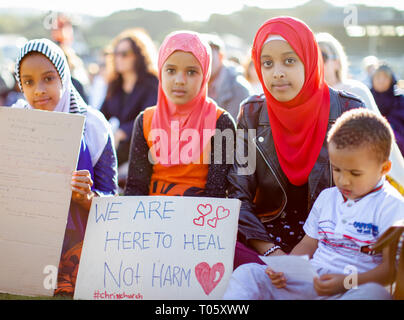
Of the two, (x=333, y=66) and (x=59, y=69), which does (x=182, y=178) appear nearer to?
(x=59, y=69)

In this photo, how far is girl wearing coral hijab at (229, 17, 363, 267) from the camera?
298 cm

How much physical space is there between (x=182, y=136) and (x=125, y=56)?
2765mm

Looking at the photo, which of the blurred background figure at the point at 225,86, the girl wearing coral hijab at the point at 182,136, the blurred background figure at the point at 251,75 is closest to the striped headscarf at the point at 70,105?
the girl wearing coral hijab at the point at 182,136

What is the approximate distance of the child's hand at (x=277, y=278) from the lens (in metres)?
2.41

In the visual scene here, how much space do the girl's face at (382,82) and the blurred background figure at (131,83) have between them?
3.96 meters

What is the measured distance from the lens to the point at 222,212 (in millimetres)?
2814

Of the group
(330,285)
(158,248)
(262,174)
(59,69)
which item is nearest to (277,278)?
(330,285)

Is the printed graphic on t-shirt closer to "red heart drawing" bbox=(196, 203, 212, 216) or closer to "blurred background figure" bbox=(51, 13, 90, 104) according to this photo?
"red heart drawing" bbox=(196, 203, 212, 216)

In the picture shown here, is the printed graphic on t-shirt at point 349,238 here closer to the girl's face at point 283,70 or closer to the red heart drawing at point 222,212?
the red heart drawing at point 222,212

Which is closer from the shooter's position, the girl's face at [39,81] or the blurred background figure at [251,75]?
the girl's face at [39,81]

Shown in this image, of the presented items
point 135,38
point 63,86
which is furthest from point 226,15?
point 63,86

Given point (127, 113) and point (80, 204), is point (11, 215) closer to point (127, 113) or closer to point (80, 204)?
point (80, 204)

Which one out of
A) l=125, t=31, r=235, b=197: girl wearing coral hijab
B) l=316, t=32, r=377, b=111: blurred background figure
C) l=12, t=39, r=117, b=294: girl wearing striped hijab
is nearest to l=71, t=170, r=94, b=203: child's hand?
l=12, t=39, r=117, b=294: girl wearing striped hijab

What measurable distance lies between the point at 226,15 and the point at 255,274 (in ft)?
111
